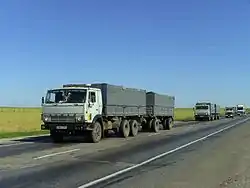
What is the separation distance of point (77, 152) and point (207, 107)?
54.1m

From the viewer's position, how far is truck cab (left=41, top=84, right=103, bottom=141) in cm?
2341

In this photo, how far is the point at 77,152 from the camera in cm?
1838

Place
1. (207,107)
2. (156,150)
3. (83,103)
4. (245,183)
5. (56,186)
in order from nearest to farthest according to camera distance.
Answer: (56,186)
(245,183)
(156,150)
(83,103)
(207,107)

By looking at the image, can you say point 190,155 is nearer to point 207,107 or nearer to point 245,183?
point 245,183

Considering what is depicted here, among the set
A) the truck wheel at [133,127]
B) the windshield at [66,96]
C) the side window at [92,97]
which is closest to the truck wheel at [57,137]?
the windshield at [66,96]

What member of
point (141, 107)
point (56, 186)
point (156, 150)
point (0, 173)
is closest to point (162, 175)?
point (56, 186)

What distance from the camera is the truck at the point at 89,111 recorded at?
23516 mm

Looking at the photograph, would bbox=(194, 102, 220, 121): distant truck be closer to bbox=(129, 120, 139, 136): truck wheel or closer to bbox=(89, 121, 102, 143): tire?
bbox=(129, 120, 139, 136): truck wheel

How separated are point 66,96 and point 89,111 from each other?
141 cm

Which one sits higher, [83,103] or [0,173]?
[83,103]

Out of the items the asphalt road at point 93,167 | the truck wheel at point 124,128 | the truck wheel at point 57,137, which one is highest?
the truck wheel at point 124,128

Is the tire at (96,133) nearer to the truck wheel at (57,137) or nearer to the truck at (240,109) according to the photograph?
the truck wheel at (57,137)

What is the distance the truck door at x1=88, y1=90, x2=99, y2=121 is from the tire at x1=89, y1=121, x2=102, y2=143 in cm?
55

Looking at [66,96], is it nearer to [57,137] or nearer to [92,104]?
[92,104]
